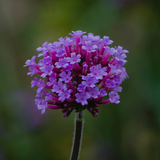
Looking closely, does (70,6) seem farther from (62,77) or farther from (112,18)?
(62,77)

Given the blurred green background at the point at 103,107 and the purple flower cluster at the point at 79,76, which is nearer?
the purple flower cluster at the point at 79,76

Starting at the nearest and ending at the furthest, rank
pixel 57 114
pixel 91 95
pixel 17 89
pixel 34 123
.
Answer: pixel 91 95 < pixel 34 123 < pixel 17 89 < pixel 57 114

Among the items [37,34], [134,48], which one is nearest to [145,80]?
[134,48]

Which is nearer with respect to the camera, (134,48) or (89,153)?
(89,153)

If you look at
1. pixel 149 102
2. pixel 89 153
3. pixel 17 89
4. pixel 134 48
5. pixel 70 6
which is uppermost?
pixel 70 6

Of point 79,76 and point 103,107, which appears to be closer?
point 79,76

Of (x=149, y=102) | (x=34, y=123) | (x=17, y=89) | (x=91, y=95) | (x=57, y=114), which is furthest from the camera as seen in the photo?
(x=57, y=114)

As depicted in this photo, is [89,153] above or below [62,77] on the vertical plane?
below
